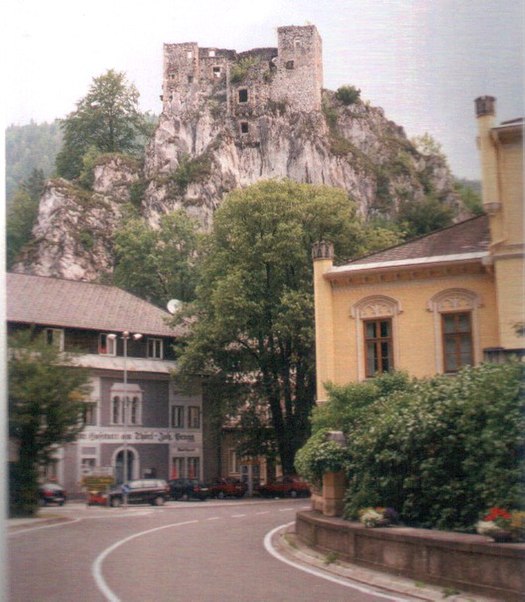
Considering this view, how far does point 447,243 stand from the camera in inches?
150

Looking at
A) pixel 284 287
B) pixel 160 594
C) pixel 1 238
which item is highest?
pixel 284 287

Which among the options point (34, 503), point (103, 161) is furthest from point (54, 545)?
point (103, 161)

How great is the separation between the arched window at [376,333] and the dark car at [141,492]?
1.57m

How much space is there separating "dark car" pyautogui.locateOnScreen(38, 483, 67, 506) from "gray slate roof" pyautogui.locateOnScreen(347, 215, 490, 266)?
2027 mm

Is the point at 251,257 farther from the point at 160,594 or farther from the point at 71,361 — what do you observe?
the point at 160,594

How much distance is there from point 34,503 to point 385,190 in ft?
10.5

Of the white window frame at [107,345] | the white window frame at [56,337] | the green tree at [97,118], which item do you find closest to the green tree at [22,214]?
the green tree at [97,118]

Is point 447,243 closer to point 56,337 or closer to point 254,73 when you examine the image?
point 254,73

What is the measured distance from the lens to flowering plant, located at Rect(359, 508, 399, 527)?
16.2 ft

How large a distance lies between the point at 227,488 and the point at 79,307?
1299 mm

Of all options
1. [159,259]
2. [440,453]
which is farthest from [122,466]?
[159,259]

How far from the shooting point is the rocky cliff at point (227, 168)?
3.83m

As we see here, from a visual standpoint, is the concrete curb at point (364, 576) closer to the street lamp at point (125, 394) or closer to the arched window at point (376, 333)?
the street lamp at point (125, 394)

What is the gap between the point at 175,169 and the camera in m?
5.45
